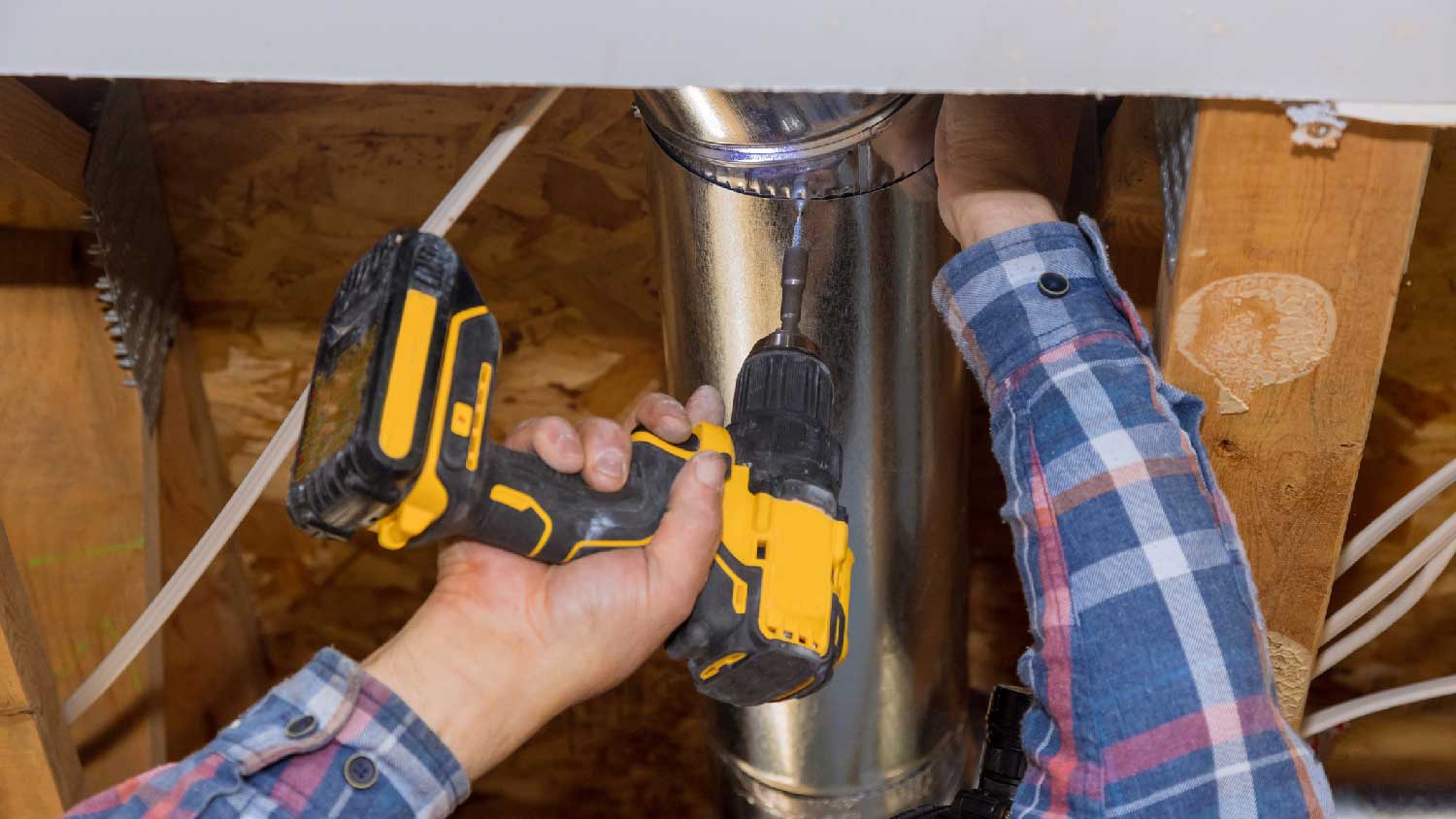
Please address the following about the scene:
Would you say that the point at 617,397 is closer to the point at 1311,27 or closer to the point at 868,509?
the point at 868,509

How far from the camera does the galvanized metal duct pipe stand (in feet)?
2.25

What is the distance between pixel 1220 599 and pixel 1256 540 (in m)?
0.11

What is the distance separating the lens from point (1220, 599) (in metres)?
0.59

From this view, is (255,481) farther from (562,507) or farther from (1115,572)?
(1115,572)

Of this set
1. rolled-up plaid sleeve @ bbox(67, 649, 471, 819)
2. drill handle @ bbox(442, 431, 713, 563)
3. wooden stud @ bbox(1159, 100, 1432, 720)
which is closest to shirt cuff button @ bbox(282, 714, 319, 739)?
rolled-up plaid sleeve @ bbox(67, 649, 471, 819)

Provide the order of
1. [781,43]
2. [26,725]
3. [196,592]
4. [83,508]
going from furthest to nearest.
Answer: [196,592], [83,508], [26,725], [781,43]

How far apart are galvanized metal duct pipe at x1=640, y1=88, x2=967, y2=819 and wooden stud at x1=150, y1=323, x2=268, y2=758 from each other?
23.4 inches

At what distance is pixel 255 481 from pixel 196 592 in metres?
0.59

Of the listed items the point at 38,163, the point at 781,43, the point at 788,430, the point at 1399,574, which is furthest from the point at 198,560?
the point at 1399,574

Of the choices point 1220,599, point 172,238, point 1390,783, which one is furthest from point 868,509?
point 172,238

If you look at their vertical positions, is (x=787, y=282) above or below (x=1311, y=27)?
below

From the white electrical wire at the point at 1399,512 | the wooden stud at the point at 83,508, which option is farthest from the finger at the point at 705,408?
the wooden stud at the point at 83,508

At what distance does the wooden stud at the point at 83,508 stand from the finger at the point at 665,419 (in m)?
0.63

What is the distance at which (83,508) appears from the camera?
3.74 feet
